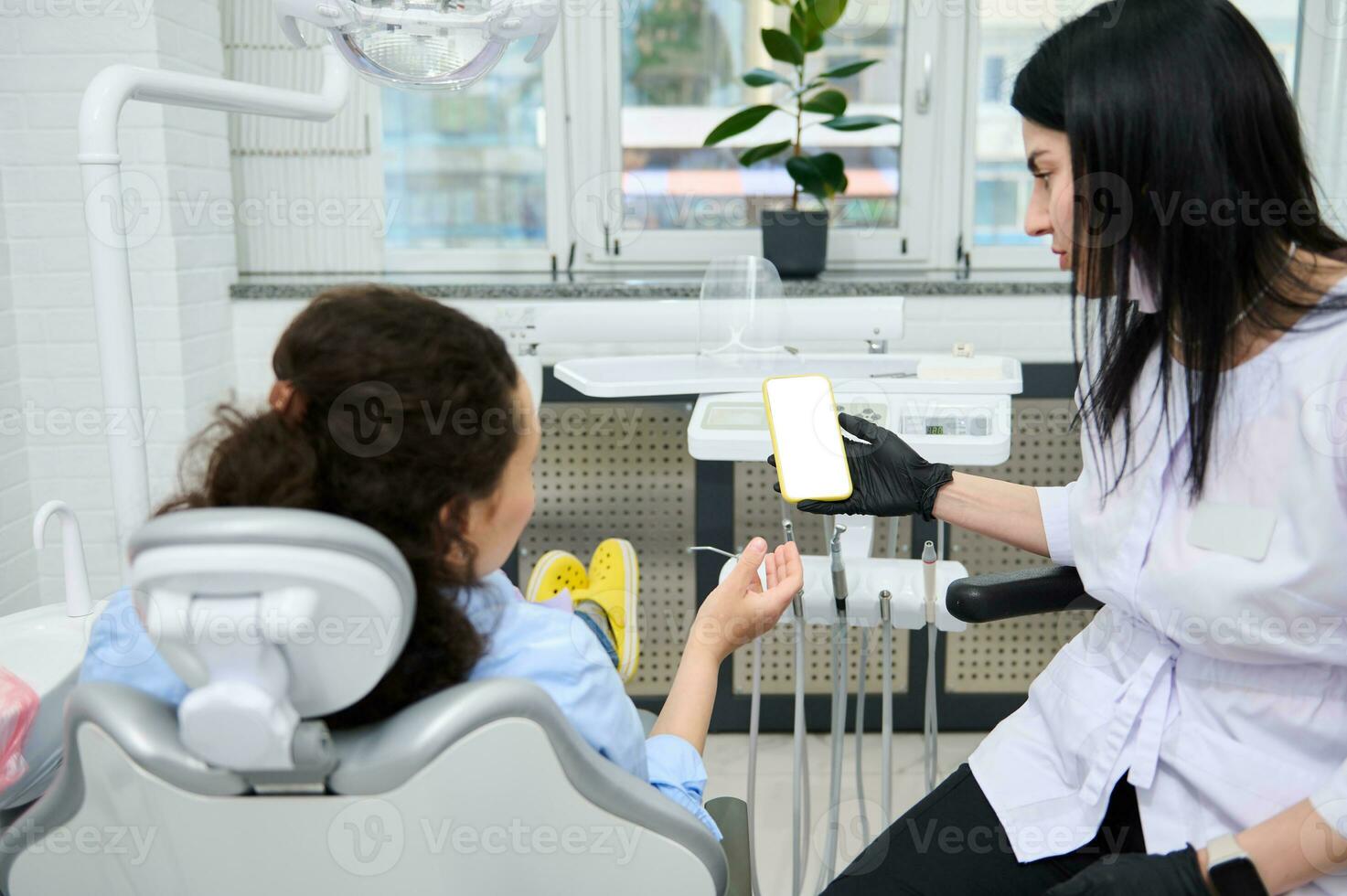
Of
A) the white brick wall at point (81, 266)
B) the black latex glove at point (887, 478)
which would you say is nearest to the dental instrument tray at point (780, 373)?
the black latex glove at point (887, 478)

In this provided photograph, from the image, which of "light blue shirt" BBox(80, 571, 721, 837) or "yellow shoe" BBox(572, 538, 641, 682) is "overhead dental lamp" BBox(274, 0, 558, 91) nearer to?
"light blue shirt" BBox(80, 571, 721, 837)

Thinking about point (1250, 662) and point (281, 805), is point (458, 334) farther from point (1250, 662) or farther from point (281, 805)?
point (1250, 662)

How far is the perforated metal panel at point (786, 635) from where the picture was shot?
2.34 m

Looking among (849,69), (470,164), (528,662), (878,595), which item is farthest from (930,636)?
(470,164)

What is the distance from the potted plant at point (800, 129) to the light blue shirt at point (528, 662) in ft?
5.36

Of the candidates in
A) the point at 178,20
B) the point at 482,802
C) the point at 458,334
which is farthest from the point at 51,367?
the point at 482,802

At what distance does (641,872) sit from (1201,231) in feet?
2.35

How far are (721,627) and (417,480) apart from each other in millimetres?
437

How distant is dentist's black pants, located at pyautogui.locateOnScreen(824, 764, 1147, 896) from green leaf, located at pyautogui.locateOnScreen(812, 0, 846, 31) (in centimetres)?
153

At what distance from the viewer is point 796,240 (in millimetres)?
2400

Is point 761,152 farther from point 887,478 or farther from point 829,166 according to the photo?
point 887,478

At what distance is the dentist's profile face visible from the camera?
3.49ft

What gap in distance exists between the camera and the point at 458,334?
78 cm

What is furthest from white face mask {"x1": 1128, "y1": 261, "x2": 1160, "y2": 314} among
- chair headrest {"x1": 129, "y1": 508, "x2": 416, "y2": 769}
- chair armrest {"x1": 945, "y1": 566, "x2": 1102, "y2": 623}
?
chair headrest {"x1": 129, "y1": 508, "x2": 416, "y2": 769}
